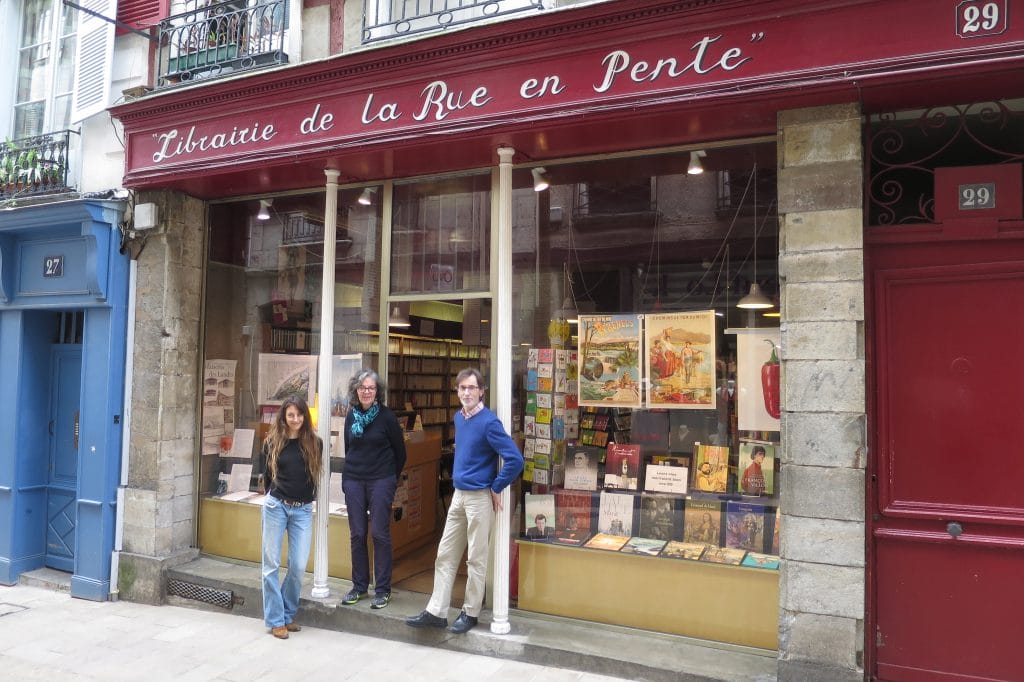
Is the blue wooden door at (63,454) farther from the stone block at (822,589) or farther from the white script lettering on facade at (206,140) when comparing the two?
the stone block at (822,589)

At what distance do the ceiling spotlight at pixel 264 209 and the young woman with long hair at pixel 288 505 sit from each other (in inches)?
89.6

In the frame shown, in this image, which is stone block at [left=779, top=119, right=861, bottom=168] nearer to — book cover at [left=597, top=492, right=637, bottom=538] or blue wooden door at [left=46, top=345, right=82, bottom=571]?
book cover at [left=597, top=492, right=637, bottom=538]

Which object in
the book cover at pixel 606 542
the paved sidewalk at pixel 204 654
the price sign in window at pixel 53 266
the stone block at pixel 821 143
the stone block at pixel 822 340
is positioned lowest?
the paved sidewalk at pixel 204 654

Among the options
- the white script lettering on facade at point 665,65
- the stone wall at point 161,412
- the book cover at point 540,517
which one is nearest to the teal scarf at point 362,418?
the book cover at point 540,517

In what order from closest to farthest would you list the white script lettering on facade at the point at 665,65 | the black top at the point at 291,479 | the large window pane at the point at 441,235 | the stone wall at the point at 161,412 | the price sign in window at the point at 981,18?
the price sign in window at the point at 981,18, the white script lettering on facade at the point at 665,65, the black top at the point at 291,479, the large window pane at the point at 441,235, the stone wall at the point at 161,412

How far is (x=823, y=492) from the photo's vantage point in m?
4.07

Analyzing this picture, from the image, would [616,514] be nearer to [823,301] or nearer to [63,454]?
[823,301]

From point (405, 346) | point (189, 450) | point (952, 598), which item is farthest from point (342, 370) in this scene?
point (952, 598)

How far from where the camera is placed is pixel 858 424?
4008 millimetres

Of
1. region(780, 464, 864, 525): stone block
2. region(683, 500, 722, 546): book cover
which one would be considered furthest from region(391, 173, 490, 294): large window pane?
region(780, 464, 864, 525): stone block

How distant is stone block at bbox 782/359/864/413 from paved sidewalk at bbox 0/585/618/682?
218 centimetres

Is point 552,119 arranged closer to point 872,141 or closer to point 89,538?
point 872,141

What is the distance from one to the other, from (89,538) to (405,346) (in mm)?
3382

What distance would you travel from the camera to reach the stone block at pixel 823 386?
4023 mm
